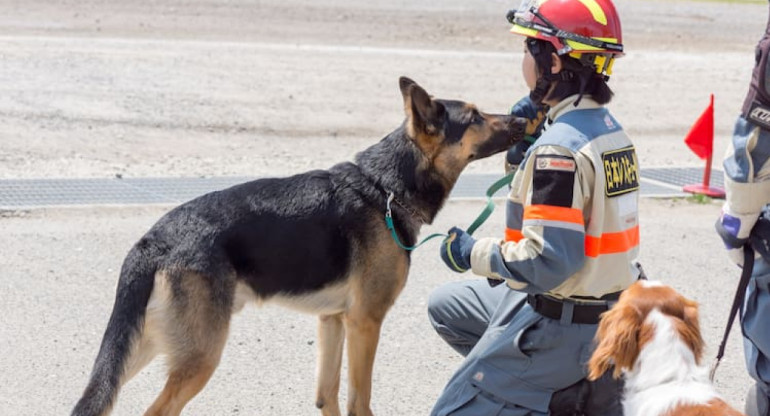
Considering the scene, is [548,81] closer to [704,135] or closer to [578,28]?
[578,28]

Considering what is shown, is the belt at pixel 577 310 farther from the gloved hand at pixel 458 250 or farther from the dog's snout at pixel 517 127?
the dog's snout at pixel 517 127

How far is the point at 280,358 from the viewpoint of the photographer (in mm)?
5898

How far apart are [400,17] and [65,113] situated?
1126cm

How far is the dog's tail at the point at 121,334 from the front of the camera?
424cm

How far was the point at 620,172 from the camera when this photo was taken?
392cm

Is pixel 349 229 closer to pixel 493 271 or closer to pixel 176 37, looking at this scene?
pixel 493 271

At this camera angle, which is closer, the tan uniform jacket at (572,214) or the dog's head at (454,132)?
the tan uniform jacket at (572,214)

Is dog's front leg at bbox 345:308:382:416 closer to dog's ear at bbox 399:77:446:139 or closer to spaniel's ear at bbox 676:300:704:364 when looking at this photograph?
dog's ear at bbox 399:77:446:139

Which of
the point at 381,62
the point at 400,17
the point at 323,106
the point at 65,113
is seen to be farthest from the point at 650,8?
the point at 65,113

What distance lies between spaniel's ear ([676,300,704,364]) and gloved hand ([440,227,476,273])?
2.75 ft

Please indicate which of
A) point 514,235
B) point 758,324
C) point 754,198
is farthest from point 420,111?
point 758,324

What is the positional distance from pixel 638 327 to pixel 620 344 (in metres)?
0.10

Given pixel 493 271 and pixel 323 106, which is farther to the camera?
pixel 323 106

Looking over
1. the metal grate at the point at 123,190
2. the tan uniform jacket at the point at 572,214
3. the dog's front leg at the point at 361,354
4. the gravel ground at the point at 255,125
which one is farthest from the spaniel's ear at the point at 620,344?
the metal grate at the point at 123,190
